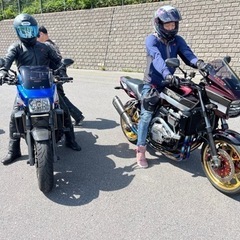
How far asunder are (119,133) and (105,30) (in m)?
11.0

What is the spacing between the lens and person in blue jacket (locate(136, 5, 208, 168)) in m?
3.46

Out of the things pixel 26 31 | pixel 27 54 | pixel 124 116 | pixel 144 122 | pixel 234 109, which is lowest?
pixel 124 116

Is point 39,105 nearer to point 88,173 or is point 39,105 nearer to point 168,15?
point 88,173

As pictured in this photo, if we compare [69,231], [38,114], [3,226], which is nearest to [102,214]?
[69,231]

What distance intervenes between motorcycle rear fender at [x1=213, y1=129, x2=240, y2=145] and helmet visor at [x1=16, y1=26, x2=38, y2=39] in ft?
8.19

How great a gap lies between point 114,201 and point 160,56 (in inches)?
68.5

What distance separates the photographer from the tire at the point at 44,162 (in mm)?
3250

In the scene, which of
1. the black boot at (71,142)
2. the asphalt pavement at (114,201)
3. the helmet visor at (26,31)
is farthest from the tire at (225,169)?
the helmet visor at (26,31)

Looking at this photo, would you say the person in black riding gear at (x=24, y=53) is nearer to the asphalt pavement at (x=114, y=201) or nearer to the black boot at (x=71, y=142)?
the asphalt pavement at (x=114, y=201)

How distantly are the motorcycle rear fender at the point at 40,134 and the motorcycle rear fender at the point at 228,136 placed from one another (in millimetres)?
1847

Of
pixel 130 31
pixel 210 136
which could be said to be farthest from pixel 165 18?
pixel 130 31

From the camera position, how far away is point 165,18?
3438mm

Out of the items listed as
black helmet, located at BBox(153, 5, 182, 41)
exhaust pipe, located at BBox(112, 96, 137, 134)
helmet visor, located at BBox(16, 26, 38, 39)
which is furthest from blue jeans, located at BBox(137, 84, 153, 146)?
helmet visor, located at BBox(16, 26, 38, 39)

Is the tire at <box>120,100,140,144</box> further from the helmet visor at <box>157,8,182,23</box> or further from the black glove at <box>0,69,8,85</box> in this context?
the black glove at <box>0,69,8,85</box>
